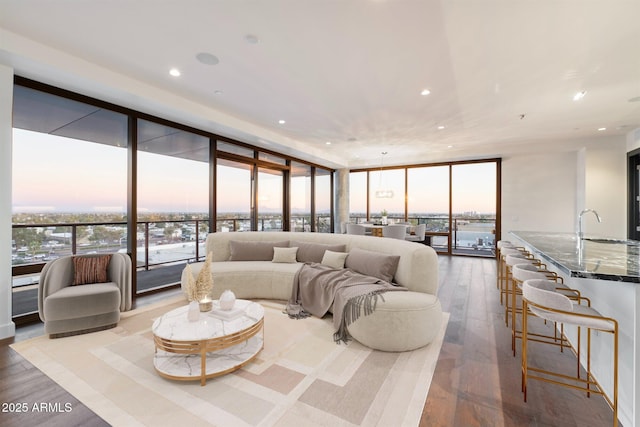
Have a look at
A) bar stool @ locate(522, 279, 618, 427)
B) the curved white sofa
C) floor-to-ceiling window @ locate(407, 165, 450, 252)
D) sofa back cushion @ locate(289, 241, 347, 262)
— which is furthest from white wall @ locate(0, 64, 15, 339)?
floor-to-ceiling window @ locate(407, 165, 450, 252)

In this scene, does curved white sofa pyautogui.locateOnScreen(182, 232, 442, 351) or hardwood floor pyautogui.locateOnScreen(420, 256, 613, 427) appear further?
curved white sofa pyautogui.locateOnScreen(182, 232, 442, 351)

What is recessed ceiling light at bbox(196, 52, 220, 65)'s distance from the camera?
2.84 metres

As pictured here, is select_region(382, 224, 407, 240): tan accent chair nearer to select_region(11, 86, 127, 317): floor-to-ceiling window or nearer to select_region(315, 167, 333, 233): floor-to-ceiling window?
select_region(315, 167, 333, 233): floor-to-ceiling window

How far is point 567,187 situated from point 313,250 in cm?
664

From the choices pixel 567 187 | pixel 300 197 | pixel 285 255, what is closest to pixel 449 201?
pixel 567 187

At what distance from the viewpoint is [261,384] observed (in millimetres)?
2002

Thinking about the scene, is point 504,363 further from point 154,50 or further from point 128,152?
point 128,152

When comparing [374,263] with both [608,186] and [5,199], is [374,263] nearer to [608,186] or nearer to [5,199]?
[5,199]

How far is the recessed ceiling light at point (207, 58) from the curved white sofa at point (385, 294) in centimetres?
235

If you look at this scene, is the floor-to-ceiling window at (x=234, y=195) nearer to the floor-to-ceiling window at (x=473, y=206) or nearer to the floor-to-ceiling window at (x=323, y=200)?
the floor-to-ceiling window at (x=323, y=200)

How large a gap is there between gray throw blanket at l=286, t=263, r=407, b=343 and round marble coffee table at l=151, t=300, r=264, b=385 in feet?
2.69

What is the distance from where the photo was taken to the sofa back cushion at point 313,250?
4113 millimetres

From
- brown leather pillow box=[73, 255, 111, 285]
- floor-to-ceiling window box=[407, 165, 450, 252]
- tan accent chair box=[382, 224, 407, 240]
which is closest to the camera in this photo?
brown leather pillow box=[73, 255, 111, 285]

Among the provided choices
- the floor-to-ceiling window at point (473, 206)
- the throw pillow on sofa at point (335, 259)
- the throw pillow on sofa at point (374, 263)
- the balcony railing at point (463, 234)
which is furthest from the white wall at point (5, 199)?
the floor-to-ceiling window at point (473, 206)
